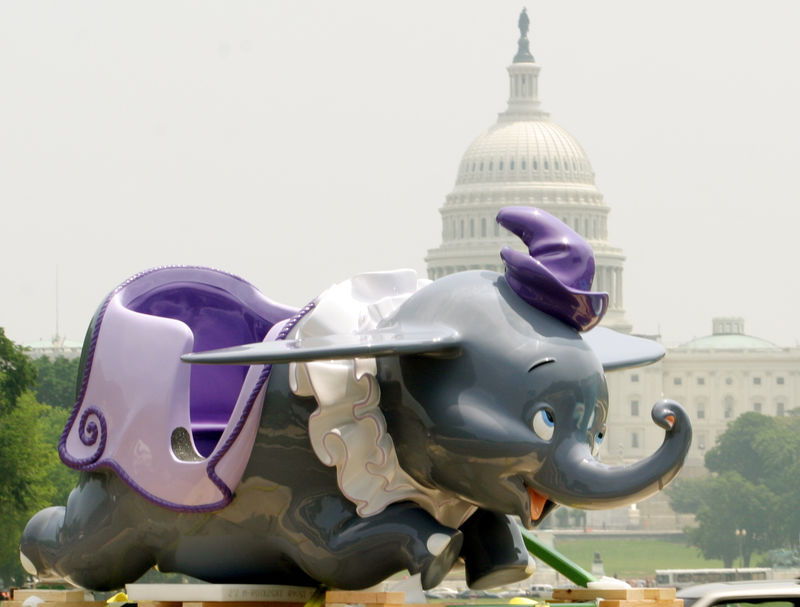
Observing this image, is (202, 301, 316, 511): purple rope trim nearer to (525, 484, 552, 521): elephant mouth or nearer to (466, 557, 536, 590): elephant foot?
(466, 557, 536, 590): elephant foot

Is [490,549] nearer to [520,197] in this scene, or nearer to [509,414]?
[509,414]

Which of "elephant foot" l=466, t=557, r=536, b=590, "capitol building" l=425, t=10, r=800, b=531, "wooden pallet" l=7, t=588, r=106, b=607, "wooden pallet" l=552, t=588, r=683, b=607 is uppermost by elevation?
"capitol building" l=425, t=10, r=800, b=531

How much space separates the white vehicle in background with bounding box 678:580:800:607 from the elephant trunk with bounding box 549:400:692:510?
3.05 feet

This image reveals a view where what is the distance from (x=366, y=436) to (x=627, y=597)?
1799 mm

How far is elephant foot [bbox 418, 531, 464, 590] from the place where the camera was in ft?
44.8

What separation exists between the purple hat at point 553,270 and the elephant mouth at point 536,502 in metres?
1.00

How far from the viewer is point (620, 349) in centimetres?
1527

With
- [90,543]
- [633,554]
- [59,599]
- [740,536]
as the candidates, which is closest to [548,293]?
[90,543]

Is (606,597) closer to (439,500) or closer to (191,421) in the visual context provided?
(439,500)

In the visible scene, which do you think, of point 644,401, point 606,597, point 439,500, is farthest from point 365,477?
point 644,401

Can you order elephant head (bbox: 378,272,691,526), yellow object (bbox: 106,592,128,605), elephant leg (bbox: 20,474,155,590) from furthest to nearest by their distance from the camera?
1. yellow object (bbox: 106,592,128,605)
2. elephant leg (bbox: 20,474,155,590)
3. elephant head (bbox: 378,272,691,526)

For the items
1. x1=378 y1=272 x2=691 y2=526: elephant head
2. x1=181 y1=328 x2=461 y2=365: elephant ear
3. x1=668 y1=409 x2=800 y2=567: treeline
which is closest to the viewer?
x1=181 y1=328 x2=461 y2=365: elephant ear

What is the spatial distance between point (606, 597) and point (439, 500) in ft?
3.82

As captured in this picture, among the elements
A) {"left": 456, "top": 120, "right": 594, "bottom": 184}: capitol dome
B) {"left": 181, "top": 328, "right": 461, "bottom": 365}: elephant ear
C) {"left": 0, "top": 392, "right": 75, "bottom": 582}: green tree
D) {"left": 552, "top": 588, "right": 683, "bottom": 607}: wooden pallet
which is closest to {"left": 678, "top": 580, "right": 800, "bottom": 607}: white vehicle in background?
{"left": 552, "top": 588, "right": 683, "bottom": 607}: wooden pallet
